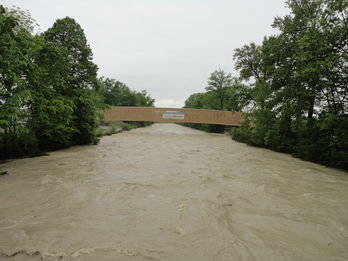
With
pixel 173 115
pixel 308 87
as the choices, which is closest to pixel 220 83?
pixel 173 115

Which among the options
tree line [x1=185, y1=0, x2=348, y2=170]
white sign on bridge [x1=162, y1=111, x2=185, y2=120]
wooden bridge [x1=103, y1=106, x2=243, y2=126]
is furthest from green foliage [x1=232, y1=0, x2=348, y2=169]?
white sign on bridge [x1=162, y1=111, x2=185, y2=120]

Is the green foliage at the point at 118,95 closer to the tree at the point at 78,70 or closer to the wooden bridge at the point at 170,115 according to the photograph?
the wooden bridge at the point at 170,115

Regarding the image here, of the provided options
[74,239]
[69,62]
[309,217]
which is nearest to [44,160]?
[69,62]

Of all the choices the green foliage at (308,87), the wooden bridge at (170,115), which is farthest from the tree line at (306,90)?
the wooden bridge at (170,115)

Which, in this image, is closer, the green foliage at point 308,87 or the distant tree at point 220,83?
the green foliage at point 308,87

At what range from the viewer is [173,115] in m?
35.6

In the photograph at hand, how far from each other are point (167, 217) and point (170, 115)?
31951mm

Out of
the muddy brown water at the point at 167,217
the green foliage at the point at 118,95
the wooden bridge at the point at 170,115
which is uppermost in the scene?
the green foliage at the point at 118,95

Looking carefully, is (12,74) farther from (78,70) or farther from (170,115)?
(170,115)

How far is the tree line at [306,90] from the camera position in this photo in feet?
30.6

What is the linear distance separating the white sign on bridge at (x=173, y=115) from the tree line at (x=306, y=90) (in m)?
17.7

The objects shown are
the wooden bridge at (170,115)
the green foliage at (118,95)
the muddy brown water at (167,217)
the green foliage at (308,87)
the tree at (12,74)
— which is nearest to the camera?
the muddy brown water at (167,217)

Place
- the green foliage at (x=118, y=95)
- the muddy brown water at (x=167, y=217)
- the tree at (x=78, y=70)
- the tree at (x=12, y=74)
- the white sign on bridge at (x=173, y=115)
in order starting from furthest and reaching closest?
the green foliage at (x=118, y=95) < the white sign on bridge at (x=173, y=115) < the tree at (x=78, y=70) < the tree at (x=12, y=74) < the muddy brown water at (x=167, y=217)

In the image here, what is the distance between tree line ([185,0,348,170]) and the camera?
9.31 m
